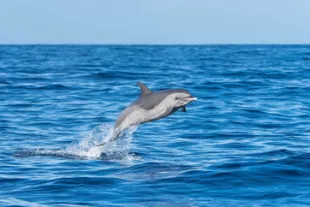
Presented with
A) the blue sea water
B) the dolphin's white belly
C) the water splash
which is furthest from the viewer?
the water splash

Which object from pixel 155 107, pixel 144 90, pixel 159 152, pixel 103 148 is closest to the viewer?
pixel 155 107

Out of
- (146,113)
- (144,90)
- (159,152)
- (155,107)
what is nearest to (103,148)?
(159,152)

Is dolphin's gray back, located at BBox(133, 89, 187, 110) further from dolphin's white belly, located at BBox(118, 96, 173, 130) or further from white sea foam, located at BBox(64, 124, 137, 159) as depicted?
white sea foam, located at BBox(64, 124, 137, 159)

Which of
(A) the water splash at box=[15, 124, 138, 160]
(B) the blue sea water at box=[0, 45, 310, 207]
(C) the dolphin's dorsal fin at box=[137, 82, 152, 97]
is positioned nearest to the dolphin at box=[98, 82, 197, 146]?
(C) the dolphin's dorsal fin at box=[137, 82, 152, 97]

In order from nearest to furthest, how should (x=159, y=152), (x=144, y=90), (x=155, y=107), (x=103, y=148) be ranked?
(x=155, y=107) → (x=144, y=90) → (x=159, y=152) → (x=103, y=148)

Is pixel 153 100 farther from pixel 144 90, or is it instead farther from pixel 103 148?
pixel 103 148

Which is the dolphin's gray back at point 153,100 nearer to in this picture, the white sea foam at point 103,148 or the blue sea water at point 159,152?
the white sea foam at point 103,148

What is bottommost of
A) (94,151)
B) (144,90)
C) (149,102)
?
(94,151)

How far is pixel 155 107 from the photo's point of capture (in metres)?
10.8

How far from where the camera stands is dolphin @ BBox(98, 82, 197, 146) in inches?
425

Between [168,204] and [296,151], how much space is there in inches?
177

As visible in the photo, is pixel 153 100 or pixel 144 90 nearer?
pixel 153 100

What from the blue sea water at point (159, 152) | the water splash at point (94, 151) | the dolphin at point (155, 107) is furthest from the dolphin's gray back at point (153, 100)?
the blue sea water at point (159, 152)

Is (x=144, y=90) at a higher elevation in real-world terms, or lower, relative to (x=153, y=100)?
higher
